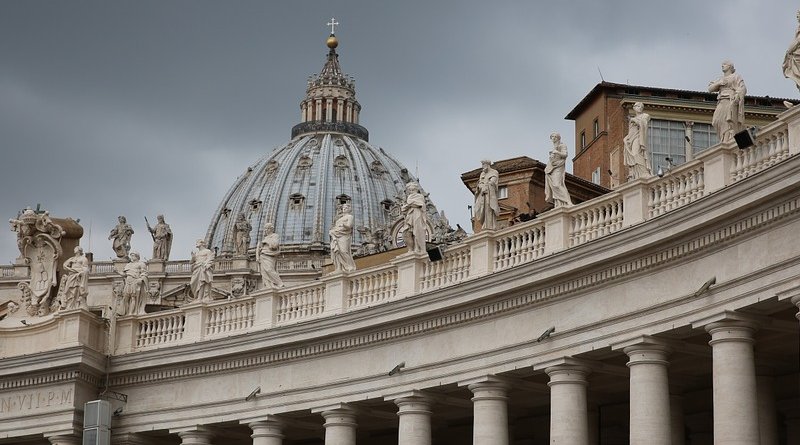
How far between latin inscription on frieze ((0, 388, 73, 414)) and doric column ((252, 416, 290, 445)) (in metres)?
5.91

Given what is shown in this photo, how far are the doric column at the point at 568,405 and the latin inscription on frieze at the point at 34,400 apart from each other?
630 inches

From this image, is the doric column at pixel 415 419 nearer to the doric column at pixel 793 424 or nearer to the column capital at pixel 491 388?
the column capital at pixel 491 388

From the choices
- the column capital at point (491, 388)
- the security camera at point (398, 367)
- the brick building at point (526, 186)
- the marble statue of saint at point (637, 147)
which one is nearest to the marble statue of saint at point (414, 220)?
the security camera at point (398, 367)

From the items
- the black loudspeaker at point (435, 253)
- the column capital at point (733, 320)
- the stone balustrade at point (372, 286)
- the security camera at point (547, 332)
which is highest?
the black loudspeaker at point (435, 253)

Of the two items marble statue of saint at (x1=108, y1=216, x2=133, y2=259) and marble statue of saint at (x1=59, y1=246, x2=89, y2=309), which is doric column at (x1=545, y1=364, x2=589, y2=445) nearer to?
marble statue of saint at (x1=59, y1=246, x2=89, y2=309)

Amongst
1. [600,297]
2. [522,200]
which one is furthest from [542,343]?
[522,200]

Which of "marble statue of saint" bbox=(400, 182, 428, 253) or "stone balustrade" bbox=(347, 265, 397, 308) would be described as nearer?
"marble statue of saint" bbox=(400, 182, 428, 253)

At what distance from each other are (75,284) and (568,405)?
18072mm

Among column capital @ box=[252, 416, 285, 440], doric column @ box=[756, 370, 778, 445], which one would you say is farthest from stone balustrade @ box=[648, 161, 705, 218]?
column capital @ box=[252, 416, 285, 440]

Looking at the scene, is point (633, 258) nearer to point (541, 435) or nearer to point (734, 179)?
point (734, 179)

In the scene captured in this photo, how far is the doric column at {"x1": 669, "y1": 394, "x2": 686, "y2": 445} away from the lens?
1674 inches

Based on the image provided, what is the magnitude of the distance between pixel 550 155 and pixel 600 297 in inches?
186

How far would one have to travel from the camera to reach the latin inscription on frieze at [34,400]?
171 ft

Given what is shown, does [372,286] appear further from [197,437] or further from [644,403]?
[644,403]
